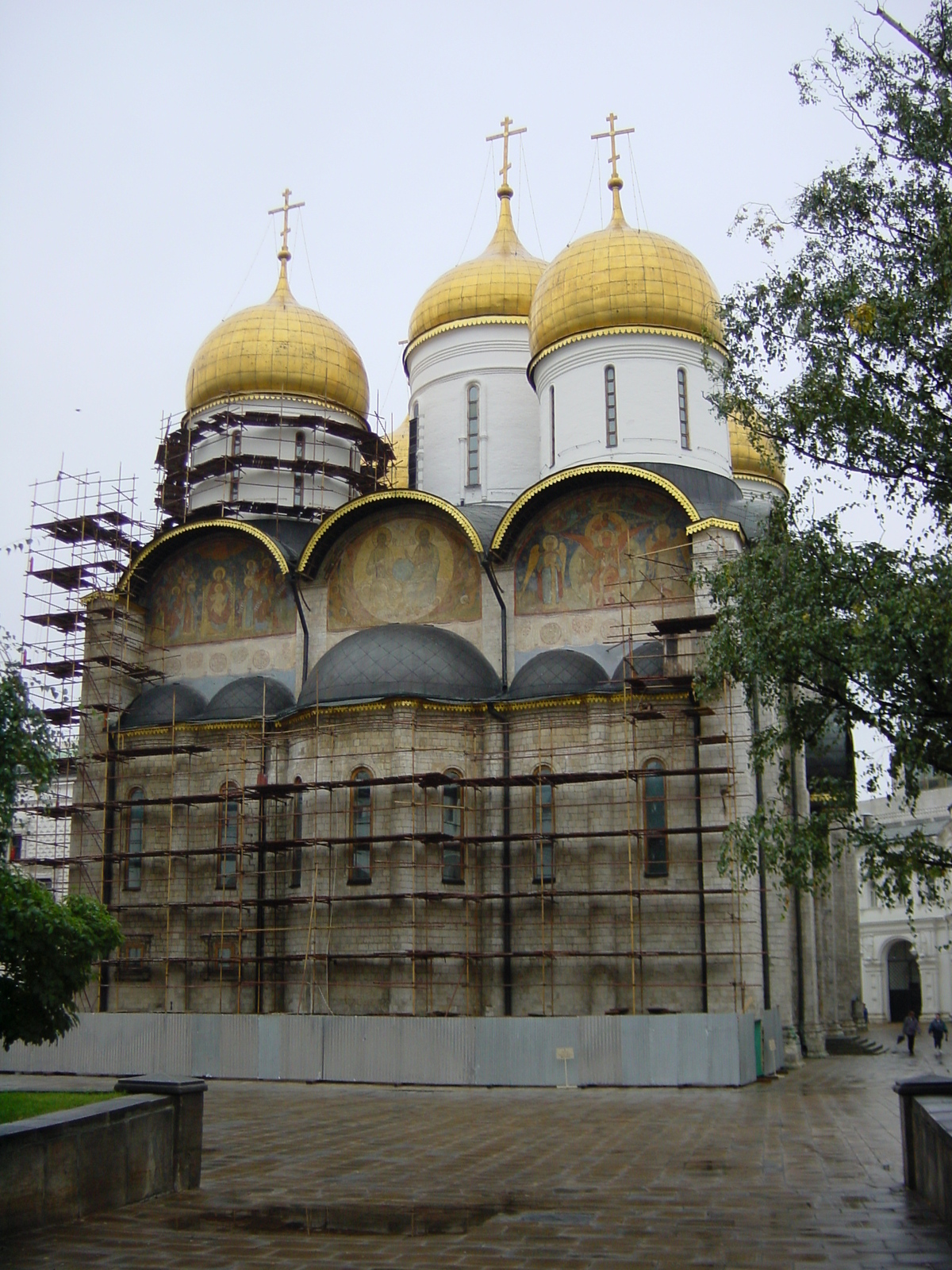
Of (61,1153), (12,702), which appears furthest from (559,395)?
(61,1153)

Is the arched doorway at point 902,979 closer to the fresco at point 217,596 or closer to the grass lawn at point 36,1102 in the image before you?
the fresco at point 217,596

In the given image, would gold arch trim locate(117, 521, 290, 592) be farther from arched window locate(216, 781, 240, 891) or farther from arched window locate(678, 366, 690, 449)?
arched window locate(678, 366, 690, 449)

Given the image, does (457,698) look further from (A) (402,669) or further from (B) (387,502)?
(B) (387,502)

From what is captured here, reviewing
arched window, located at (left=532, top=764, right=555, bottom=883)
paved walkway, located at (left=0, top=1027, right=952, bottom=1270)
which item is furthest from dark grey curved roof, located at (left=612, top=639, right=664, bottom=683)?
paved walkway, located at (left=0, top=1027, right=952, bottom=1270)

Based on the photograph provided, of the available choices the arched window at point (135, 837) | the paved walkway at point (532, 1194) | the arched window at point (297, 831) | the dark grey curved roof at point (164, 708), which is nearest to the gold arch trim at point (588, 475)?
the arched window at point (297, 831)

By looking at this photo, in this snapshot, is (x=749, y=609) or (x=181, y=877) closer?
(x=749, y=609)

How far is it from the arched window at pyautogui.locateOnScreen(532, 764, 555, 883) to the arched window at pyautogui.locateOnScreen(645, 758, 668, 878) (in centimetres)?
139

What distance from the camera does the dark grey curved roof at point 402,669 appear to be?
840 inches

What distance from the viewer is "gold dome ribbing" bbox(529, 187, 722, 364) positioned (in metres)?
24.0

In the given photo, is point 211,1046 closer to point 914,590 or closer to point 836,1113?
point 836,1113

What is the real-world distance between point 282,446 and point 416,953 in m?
10.9

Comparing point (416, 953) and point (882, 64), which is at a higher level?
point (882, 64)

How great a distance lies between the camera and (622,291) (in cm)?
2406

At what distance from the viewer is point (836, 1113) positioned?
47.7 ft
